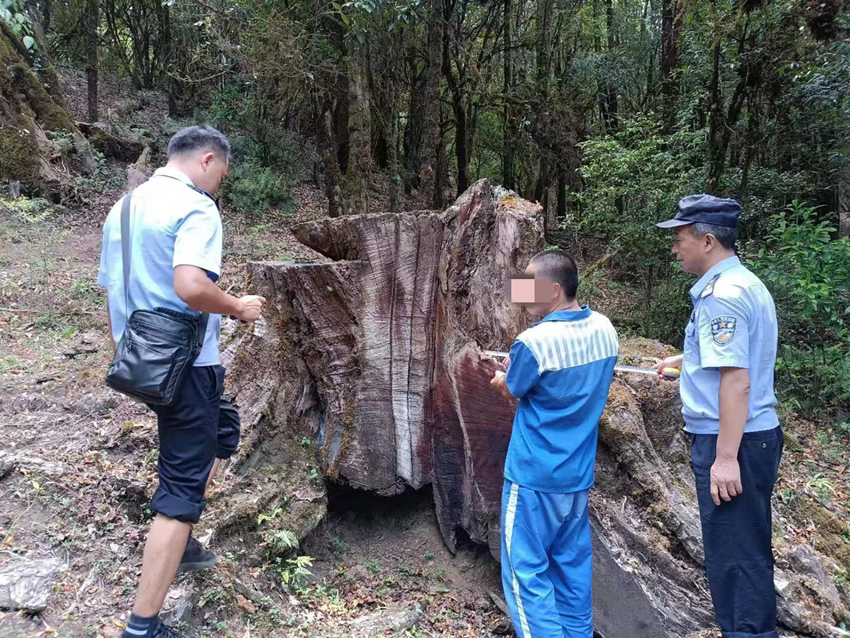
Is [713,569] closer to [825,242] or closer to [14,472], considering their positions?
[14,472]

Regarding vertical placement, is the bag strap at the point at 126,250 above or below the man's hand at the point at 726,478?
above

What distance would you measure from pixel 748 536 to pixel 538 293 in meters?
1.39

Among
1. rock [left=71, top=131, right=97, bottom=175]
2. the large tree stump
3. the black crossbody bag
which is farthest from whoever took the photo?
rock [left=71, top=131, right=97, bottom=175]

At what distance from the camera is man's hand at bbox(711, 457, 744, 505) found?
2400 mm

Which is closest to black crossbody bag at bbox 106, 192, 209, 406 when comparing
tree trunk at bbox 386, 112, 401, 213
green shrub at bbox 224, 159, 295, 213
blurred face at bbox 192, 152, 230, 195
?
blurred face at bbox 192, 152, 230, 195

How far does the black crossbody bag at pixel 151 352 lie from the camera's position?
2.18 metres

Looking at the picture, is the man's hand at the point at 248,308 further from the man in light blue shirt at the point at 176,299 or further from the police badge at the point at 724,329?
the police badge at the point at 724,329

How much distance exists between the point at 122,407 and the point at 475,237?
9.15ft

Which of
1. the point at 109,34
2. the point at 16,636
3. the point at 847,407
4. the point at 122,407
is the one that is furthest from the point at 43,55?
the point at 847,407

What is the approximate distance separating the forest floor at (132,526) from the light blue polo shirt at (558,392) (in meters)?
1.38

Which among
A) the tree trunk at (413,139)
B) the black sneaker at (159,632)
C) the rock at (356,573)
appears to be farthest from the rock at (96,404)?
the tree trunk at (413,139)

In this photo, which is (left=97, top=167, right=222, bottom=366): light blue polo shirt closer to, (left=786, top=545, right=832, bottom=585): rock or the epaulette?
the epaulette

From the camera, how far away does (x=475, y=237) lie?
3756mm

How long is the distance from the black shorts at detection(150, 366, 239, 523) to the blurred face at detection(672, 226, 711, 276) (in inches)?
85.6
